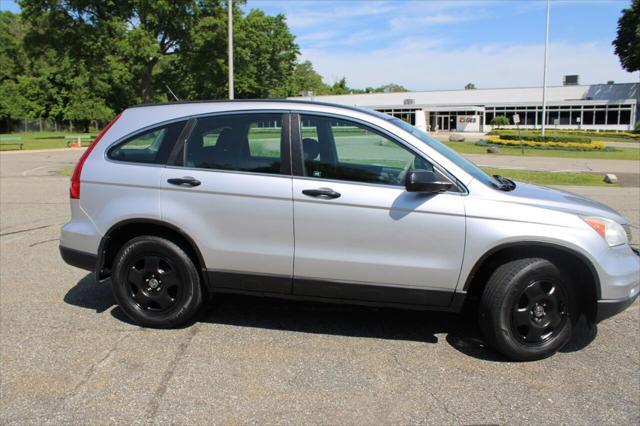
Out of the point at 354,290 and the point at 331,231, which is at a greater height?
the point at 331,231

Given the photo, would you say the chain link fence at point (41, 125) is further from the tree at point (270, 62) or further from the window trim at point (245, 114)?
the window trim at point (245, 114)

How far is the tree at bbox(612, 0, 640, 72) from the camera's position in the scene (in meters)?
62.1

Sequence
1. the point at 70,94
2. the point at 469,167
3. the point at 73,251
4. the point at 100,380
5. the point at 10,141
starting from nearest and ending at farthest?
the point at 100,380, the point at 469,167, the point at 73,251, the point at 10,141, the point at 70,94

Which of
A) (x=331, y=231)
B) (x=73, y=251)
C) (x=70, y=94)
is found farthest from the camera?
(x=70, y=94)

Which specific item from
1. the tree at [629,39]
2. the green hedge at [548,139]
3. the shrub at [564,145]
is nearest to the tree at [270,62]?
the green hedge at [548,139]

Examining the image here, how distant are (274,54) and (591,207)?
7080 centimetres

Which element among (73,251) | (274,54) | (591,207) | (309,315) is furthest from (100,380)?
(274,54)

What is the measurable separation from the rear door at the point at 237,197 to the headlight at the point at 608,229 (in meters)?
2.17

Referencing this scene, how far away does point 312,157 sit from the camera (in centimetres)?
418

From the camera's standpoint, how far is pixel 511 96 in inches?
2926

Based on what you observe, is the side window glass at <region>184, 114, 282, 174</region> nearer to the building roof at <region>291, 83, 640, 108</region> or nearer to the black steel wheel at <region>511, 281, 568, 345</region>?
the black steel wheel at <region>511, 281, 568, 345</region>

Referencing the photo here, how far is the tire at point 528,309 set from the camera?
12.6 ft

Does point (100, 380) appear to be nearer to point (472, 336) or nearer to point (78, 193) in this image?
point (78, 193)

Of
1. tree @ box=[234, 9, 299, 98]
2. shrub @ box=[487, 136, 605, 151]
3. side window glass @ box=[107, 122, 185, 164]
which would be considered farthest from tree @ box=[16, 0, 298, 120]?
side window glass @ box=[107, 122, 185, 164]
